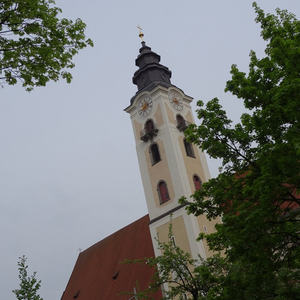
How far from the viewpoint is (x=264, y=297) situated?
976 centimetres

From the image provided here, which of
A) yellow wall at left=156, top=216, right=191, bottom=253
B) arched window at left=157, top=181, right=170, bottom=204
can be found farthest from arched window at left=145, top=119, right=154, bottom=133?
yellow wall at left=156, top=216, right=191, bottom=253

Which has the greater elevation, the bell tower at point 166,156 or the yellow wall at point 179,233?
the bell tower at point 166,156

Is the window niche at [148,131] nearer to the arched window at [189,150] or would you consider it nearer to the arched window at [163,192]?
the arched window at [189,150]

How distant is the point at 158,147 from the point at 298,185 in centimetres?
2327

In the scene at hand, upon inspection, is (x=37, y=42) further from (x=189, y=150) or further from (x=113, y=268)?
(x=113, y=268)

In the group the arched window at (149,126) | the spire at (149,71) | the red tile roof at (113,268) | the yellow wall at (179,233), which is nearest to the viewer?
the yellow wall at (179,233)

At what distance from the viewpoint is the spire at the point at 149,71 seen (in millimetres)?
36438

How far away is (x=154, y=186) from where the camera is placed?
104ft

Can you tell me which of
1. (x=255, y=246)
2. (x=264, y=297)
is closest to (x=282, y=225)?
(x=255, y=246)

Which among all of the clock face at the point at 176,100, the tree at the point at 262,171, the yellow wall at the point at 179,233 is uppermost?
the clock face at the point at 176,100

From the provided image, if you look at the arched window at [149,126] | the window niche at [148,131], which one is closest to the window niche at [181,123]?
the window niche at [148,131]

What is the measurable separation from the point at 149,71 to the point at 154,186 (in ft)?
36.4

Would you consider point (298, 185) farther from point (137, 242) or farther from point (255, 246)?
point (137, 242)

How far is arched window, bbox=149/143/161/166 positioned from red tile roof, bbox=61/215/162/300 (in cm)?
582
